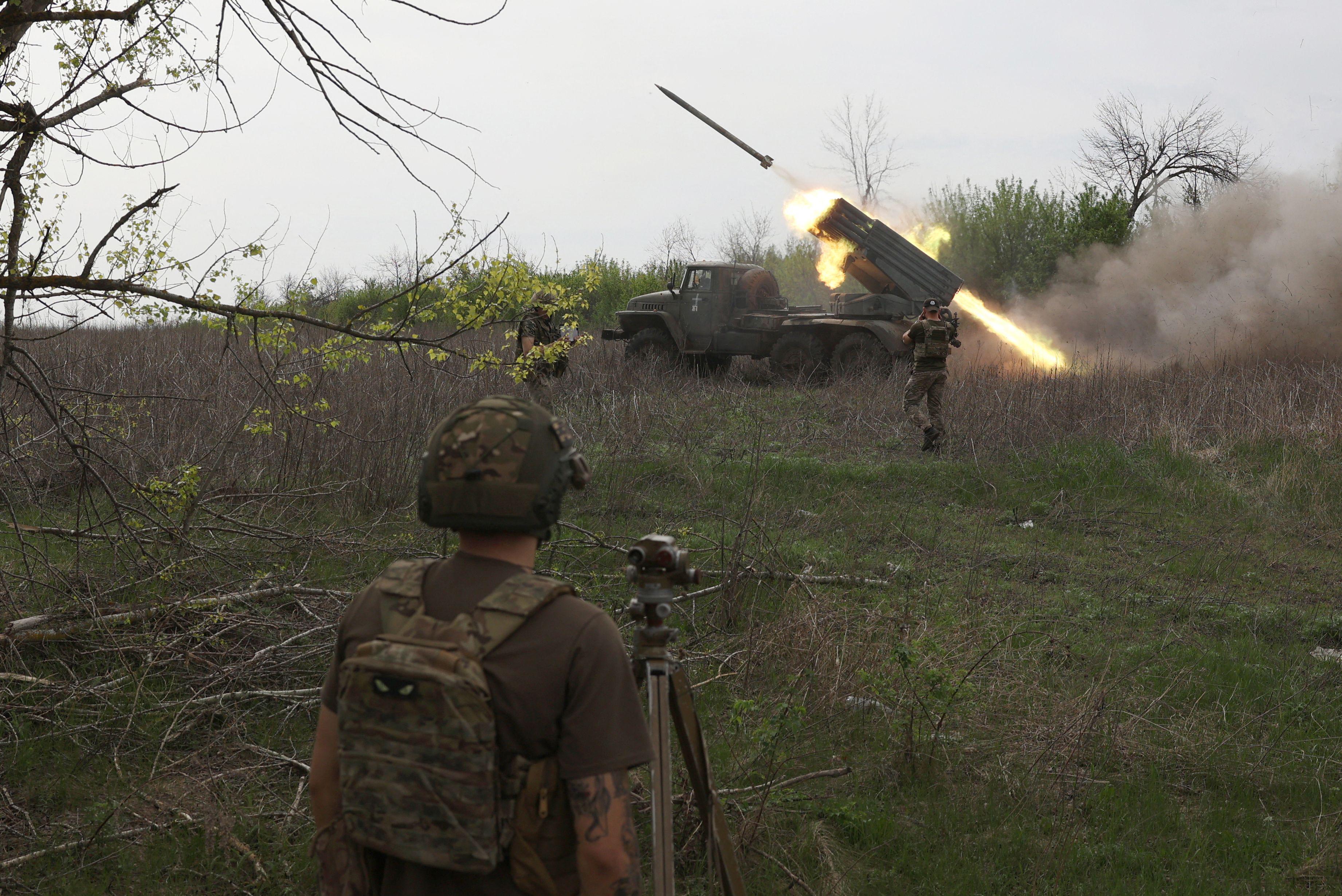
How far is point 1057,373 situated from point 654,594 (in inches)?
521

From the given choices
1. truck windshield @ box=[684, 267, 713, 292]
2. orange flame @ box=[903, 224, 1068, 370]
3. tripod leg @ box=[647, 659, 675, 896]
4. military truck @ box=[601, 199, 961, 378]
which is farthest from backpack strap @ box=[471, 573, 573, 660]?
orange flame @ box=[903, 224, 1068, 370]

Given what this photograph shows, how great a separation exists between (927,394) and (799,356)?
16.6 ft

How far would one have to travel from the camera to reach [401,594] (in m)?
1.65

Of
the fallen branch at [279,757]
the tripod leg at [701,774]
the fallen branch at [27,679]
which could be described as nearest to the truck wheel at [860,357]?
the fallen branch at [279,757]

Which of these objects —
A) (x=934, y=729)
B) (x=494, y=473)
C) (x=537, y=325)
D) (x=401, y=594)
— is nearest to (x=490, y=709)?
(x=401, y=594)

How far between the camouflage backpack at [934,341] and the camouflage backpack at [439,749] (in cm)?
987

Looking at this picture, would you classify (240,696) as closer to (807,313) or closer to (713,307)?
(713,307)

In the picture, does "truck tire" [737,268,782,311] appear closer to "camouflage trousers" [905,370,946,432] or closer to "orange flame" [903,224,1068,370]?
"orange flame" [903,224,1068,370]

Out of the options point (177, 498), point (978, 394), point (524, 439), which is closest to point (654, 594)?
point (524, 439)

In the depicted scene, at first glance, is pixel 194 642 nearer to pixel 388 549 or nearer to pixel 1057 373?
pixel 388 549

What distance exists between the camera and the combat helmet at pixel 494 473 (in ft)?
5.36

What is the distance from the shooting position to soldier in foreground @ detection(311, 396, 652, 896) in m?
1.56

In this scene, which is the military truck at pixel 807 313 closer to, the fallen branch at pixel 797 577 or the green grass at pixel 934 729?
the green grass at pixel 934 729

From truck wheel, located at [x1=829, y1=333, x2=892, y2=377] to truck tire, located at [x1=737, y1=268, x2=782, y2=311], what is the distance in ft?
5.72
